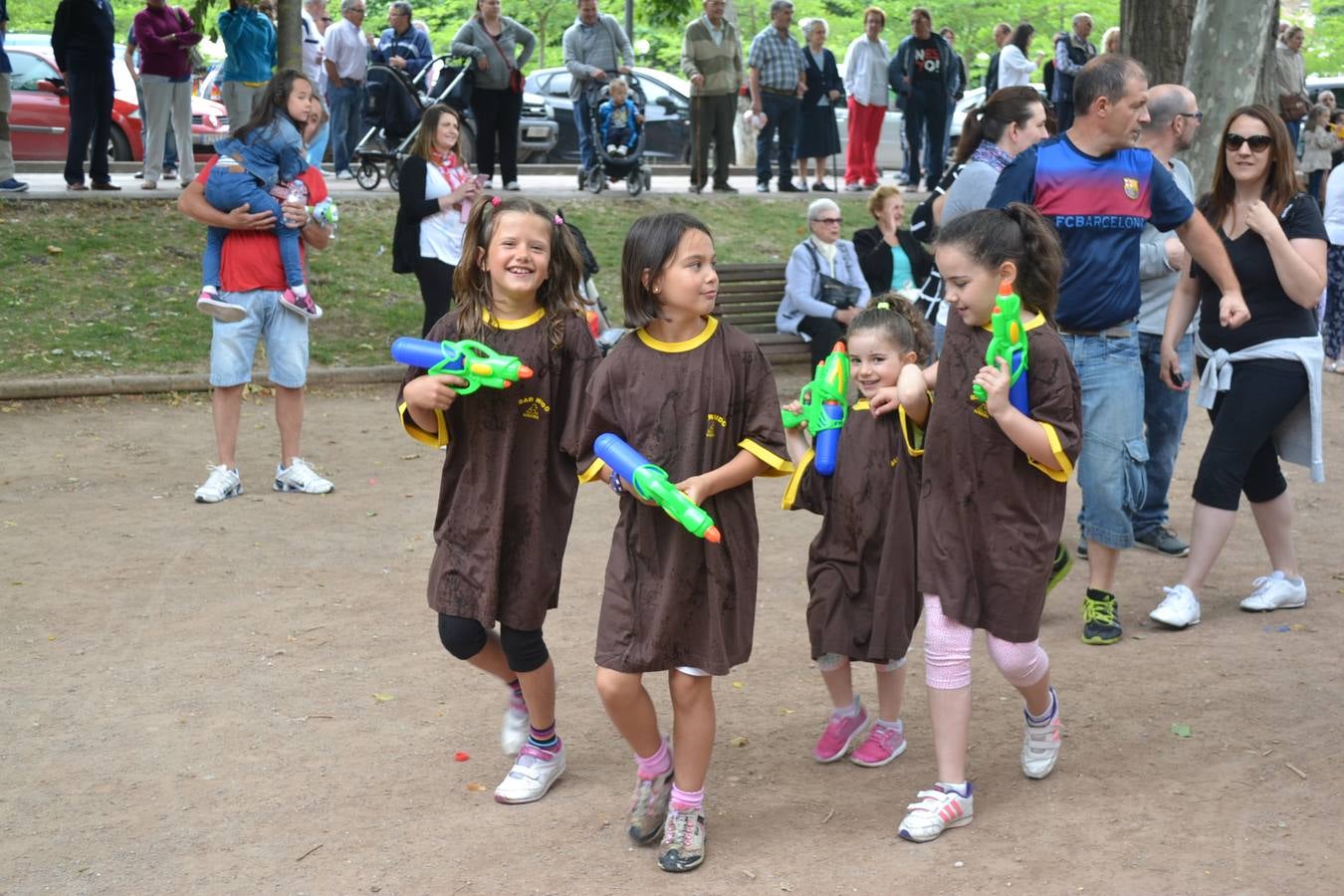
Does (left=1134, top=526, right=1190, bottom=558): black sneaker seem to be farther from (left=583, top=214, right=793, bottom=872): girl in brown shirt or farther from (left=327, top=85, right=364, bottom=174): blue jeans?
(left=327, top=85, right=364, bottom=174): blue jeans

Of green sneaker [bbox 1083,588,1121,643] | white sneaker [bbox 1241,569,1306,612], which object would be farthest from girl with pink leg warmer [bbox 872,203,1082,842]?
white sneaker [bbox 1241,569,1306,612]

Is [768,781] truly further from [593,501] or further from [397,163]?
[397,163]

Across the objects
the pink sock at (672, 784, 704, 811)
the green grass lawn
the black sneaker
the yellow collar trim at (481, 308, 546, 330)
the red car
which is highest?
the red car

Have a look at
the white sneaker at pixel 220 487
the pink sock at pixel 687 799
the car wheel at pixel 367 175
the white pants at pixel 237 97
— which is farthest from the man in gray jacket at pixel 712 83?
the pink sock at pixel 687 799

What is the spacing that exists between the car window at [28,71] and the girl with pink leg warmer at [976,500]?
55.3ft

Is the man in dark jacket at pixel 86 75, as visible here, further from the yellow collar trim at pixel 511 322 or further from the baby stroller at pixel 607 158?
the yellow collar trim at pixel 511 322

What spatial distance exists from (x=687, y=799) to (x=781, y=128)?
14.2 metres

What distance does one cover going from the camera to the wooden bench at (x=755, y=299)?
478 inches

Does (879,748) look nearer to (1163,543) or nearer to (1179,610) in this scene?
(1179,610)

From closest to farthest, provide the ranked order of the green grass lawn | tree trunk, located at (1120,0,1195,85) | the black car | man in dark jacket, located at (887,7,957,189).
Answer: the green grass lawn < tree trunk, located at (1120,0,1195,85) < man in dark jacket, located at (887,7,957,189) < the black car

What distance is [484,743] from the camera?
5.09 meters

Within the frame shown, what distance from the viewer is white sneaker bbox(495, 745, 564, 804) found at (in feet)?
15.1

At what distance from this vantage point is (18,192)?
13.7 m

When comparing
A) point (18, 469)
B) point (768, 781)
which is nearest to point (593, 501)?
point (18, 469)
